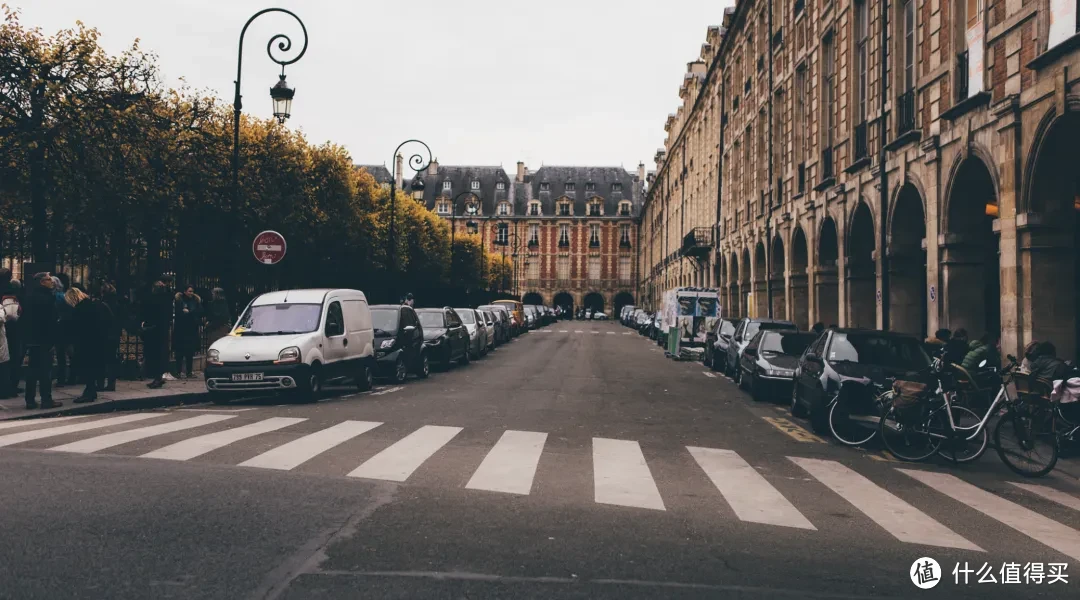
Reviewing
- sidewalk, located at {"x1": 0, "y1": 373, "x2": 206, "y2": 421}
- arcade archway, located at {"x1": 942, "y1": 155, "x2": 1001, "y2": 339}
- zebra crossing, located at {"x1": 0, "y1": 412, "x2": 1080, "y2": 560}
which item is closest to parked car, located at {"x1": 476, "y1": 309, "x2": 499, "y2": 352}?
sidewalk, located at {"x1": 0, "y1": 373, "x2": 206, "y2": 421}

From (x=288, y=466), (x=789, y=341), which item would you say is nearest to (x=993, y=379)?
(x=789, y=341)

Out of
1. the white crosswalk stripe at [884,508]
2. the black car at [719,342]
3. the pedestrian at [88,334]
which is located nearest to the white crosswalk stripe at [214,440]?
the pedestrian at [88,334]

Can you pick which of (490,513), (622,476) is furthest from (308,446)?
(490,513)

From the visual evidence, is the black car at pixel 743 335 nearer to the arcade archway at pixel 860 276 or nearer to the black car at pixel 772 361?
the black car at pixel 772 361

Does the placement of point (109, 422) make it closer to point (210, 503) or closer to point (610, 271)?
point (210, 503)

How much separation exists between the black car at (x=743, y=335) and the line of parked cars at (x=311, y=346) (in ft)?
22.5

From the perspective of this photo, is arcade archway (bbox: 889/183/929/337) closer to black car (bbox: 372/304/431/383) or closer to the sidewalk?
black car (bbox: 372/304/431/383)

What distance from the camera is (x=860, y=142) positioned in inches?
947

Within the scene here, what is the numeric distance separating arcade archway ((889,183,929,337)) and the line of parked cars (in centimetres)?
1087

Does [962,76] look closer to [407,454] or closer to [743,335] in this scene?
[743,335]

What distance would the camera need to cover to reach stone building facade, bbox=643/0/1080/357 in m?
14.0

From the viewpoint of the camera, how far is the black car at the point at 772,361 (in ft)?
53.0

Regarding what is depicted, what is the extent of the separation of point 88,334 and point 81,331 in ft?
0.35

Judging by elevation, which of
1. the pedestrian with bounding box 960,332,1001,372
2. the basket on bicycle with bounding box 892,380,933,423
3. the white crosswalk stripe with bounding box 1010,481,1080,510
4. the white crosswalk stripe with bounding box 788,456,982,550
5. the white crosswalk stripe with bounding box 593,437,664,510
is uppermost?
the pedestrian with bounding box 960,332,1001,372
